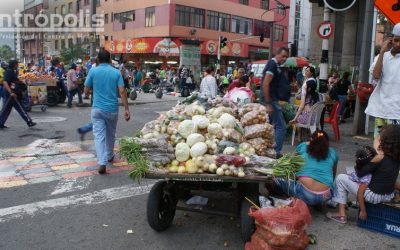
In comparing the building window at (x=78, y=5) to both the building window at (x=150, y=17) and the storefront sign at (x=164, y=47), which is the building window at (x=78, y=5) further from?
the building window at (x=150, y=17)

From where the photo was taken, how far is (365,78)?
9930 millimetres

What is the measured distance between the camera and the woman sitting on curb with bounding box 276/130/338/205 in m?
4.57

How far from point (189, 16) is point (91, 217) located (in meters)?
43.2

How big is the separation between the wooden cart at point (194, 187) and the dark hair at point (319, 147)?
2.67 ft

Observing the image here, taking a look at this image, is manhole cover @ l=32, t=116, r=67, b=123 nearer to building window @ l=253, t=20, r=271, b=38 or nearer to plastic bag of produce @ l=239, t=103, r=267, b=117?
plastic bag of produce @ l=239, t=103, r=267, b=117

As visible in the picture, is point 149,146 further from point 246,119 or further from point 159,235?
point 246,119

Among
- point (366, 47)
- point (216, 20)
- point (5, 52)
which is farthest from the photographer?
point (5, 52)

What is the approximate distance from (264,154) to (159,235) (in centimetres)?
141

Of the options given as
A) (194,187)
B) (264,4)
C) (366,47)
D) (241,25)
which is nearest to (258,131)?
(194,187)

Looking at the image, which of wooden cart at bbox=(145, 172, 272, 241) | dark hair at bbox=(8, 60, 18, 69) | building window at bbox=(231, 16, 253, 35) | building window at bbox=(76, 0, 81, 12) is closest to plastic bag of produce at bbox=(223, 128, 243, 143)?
wooden cart at bbox=(145, 172, 272, 241)

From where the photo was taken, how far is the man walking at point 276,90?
6656mm

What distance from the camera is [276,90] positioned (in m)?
6.84

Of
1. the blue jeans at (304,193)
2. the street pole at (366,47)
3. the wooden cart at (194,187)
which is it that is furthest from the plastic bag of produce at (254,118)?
the street pole at (366,47)

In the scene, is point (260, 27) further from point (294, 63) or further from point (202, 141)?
point (202, 141)
